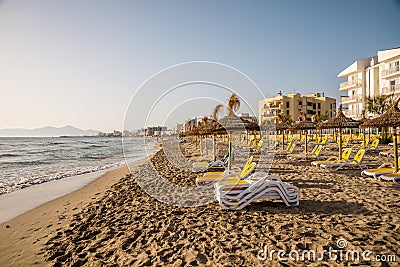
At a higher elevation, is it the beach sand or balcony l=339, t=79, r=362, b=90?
balcony l=339, t=79, r=362, b=90

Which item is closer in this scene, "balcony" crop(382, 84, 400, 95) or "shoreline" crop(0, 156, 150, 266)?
"shoreline" crop(0, 156, 150, 266)

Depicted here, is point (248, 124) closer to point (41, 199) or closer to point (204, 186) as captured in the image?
point (204, 186)

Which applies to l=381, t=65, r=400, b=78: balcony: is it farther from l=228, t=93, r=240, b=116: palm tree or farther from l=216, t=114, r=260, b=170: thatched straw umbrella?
l=216, t=114, r=260, b=170: thatched straw umbrella

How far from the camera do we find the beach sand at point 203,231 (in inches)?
125

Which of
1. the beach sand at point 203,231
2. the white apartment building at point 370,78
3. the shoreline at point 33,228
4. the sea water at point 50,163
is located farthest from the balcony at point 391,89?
the shoreline at point 33,228

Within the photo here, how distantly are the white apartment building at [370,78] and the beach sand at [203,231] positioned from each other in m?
28.1

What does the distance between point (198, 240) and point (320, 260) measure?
152 cm

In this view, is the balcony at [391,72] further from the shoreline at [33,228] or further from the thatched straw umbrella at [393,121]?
the shoreline at [33,228]

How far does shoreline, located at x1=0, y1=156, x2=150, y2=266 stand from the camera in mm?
3672

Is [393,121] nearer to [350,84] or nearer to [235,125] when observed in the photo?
[235,125]

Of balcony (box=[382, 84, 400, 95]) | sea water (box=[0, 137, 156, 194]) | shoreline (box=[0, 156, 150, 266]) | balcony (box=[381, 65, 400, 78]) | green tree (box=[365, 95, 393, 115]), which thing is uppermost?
balcony (box=[381, 65, 400, 78])

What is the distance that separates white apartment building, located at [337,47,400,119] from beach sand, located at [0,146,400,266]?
28.1 metres

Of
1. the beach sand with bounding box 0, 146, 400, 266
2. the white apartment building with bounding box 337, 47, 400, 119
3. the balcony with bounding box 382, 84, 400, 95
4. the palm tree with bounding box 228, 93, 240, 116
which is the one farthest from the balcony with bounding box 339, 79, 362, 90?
the beach sand with bounding box 0, 146, 400, 266

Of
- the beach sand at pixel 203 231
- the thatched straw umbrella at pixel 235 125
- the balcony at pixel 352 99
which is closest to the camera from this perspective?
the beach sand at pixel 203 231
